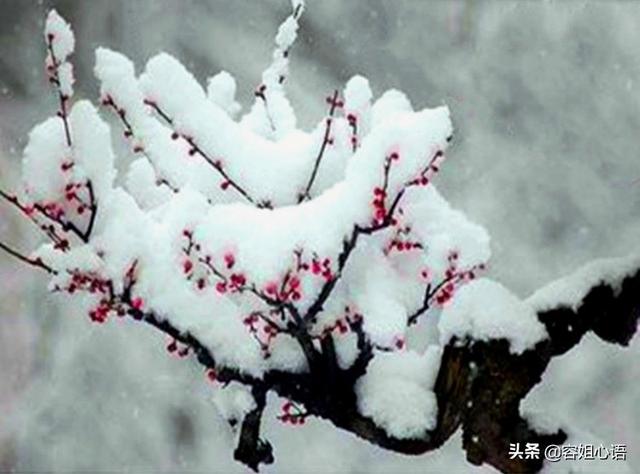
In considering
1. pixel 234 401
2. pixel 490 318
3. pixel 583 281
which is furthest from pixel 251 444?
pixel 583 281

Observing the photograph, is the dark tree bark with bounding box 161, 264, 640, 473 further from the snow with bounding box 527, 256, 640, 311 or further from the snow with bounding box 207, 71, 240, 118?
the snow with bounding box 207, 71, 240, 118

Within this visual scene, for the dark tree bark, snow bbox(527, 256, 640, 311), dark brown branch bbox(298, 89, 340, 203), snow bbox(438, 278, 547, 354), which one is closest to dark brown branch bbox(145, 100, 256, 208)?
dark brown branch bbox(298, 89, 340, 203)

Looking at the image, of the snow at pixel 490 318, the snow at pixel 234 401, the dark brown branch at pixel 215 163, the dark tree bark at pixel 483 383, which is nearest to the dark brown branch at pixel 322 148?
the dark brown branch at pixel 215 163

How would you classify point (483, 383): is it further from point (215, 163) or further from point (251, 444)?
point (215, 163)

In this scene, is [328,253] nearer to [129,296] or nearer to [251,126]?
[129,296]

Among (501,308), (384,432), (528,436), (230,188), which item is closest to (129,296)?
(230,188)

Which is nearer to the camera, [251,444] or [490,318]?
[490,318]

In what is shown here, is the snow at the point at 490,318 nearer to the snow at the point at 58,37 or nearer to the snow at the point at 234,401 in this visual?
the snow at the point at 234,401
